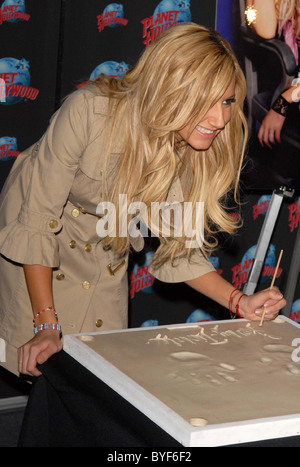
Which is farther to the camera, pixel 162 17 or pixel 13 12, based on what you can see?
pixel 162 17

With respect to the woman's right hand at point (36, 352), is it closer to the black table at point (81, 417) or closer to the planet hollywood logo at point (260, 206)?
the black table at point (81, 417)

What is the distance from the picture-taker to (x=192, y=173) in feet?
4.97

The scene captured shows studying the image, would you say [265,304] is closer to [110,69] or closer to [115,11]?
[110,69]

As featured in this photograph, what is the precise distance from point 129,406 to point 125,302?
72 cm

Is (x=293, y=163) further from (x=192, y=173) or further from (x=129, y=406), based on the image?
(x=129, y=406)

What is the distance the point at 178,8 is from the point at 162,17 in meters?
0.07

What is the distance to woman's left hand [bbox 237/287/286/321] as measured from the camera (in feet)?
4.44

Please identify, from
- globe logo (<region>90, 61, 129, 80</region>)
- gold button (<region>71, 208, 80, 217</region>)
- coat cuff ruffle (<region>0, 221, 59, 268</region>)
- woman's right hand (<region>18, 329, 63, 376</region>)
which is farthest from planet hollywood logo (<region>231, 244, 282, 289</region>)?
woman's right hand (<region>18, 329, 63, 376</region>)

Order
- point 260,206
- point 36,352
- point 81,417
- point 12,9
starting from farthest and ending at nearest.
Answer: point 260,206
point 12,9
point 36,352
point 81,417

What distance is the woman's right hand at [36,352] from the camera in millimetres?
1144

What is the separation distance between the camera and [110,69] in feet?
8.37

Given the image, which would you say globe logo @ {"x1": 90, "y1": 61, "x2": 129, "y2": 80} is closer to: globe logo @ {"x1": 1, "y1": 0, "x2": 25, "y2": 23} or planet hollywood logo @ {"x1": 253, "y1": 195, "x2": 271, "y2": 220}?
A: globe logo @ {"x1": 1, "y1": 0, "x2": 25, "y2": 23}

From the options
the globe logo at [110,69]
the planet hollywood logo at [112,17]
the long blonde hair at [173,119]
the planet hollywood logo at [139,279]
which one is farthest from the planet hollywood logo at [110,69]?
the long blonde hair at [173,119]

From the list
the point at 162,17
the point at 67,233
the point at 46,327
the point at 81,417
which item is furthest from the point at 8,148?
→ the point at 81,417
